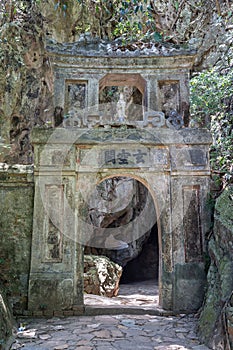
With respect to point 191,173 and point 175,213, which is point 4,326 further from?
point 191,173

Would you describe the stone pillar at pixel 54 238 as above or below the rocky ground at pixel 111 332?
above

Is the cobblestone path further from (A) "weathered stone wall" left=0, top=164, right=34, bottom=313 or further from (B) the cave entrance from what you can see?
(B) the cave entrance

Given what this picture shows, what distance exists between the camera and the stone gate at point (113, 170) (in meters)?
6.52

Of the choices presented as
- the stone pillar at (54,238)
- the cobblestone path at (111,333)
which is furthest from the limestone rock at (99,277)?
the cobblestone path at (111,333)

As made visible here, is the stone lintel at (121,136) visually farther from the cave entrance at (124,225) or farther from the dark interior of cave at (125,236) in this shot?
the dark interior of cave at (125,236)

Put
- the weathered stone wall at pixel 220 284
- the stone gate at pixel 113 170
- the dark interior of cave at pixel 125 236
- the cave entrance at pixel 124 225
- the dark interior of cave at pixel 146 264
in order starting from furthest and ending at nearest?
the dark interior of cave at pixel 146 264 < the dark interior of cave at pixel 125 236 < the cave entrance at pixel 124 225 < the stone gate at pixel 113 170 < the weathered stone wall at pixel 220 284

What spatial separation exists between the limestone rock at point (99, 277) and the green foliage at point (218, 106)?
447 cm

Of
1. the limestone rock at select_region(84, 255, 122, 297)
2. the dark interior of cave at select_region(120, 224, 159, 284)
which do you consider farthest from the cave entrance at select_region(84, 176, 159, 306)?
the limestone rock at select_region(84, 255, 122, 297)

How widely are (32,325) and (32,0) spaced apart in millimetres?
10337

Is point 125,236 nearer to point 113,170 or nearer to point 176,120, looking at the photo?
point 176,120

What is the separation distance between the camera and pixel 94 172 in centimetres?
697

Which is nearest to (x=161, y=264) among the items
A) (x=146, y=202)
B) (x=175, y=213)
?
(x=175, y=213)

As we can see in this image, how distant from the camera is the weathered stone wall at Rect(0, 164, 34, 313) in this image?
647 centimetres

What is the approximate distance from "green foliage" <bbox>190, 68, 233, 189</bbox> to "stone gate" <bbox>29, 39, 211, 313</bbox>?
126 centimetres
